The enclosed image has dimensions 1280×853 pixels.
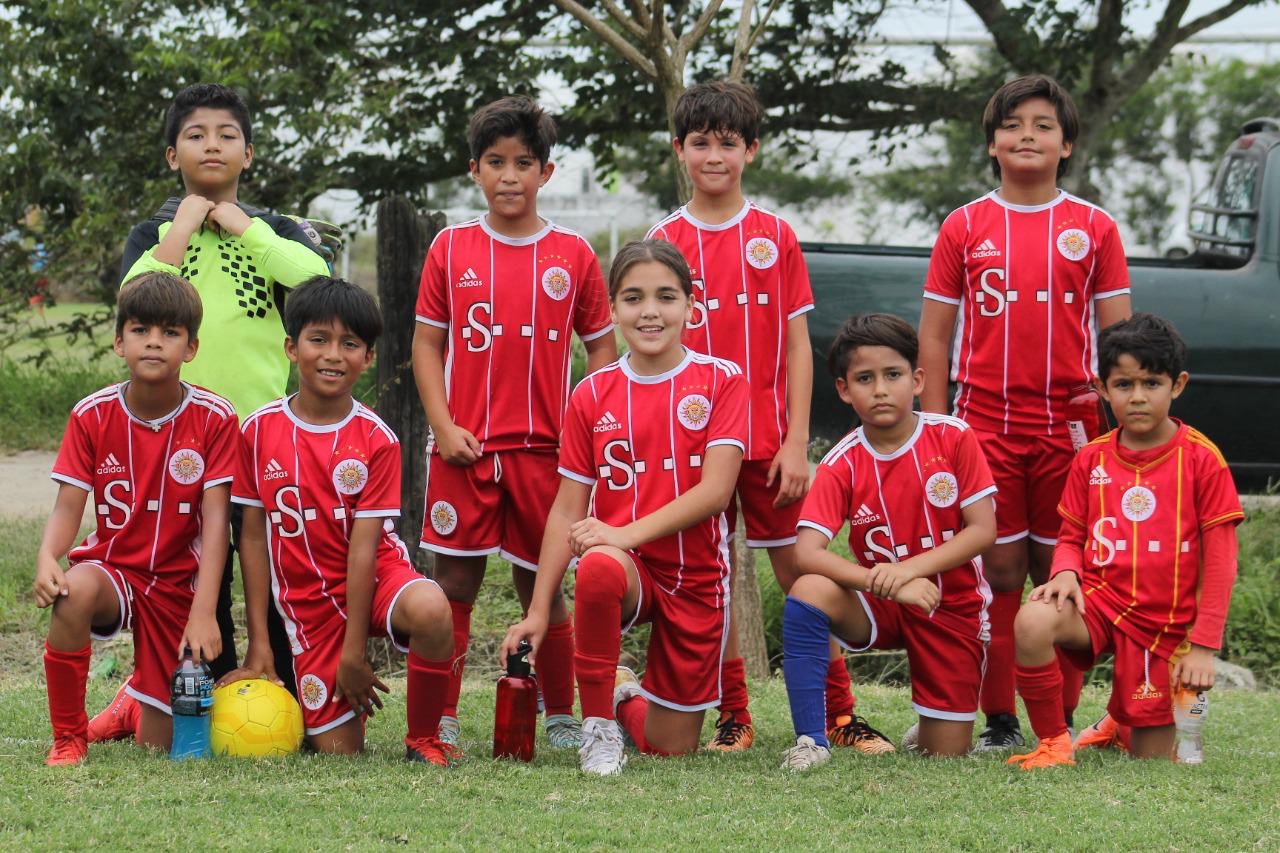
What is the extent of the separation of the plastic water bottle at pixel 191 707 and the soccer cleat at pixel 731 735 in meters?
1.38

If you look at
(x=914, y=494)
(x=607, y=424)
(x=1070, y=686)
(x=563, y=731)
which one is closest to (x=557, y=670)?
(x=563, y=731)

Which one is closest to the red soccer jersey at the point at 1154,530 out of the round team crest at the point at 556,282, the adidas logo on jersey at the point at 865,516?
the adidas logo on jersey at the point at 865,516

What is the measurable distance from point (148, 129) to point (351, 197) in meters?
1.31

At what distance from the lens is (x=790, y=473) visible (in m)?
4.26

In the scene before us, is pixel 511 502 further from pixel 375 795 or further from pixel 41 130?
pixel 41 130

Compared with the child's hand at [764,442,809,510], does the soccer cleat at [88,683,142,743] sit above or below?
below

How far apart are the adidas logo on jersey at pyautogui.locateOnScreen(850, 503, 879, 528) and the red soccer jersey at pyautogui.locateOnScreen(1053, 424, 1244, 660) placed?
0.50 m

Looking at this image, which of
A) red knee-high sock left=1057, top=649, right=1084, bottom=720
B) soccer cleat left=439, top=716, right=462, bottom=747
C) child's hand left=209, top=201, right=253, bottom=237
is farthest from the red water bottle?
red knee-high sock left=1057, top=649, right=1084, bottom=720

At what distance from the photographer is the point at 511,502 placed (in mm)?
4359

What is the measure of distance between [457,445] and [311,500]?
447 millimetres

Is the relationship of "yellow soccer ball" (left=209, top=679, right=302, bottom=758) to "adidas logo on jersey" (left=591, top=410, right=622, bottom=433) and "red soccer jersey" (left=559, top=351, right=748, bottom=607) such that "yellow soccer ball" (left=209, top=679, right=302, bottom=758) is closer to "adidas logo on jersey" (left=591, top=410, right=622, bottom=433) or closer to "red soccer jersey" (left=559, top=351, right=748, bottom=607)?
"red soccer jersey" (left=559, top=351, right=748, bottom=607)

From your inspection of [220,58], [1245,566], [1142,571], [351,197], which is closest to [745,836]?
[1142,571]

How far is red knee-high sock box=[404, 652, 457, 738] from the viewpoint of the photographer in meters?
3.94

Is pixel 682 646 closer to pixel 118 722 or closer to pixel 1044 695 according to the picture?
pixel 1044 695
